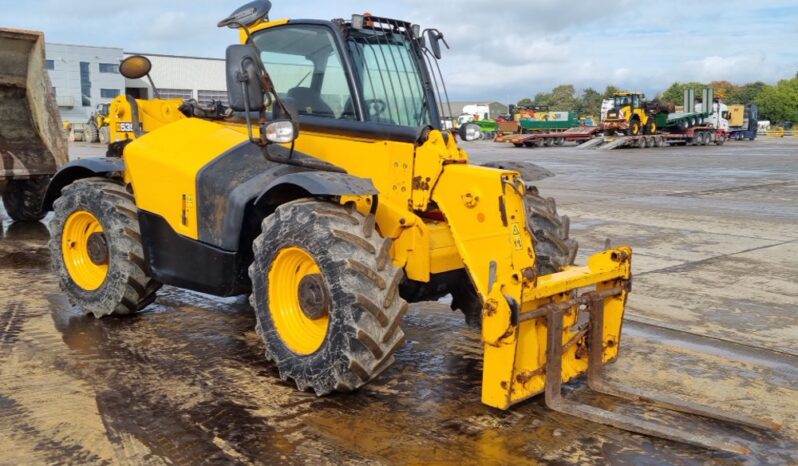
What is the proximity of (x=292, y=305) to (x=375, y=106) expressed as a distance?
1356mm

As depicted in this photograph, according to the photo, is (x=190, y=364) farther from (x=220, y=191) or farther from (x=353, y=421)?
(x=353, y=421)

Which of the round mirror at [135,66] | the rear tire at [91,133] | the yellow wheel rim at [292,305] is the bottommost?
the yellow wheel rim at [292,305]

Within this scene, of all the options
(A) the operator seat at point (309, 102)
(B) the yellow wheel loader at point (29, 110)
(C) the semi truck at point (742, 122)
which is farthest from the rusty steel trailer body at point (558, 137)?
(A) the operator seat at point (309, 102)

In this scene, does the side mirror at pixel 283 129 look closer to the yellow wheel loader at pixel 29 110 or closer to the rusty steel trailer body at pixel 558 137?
the yellow wheel loader at pixel 29 110

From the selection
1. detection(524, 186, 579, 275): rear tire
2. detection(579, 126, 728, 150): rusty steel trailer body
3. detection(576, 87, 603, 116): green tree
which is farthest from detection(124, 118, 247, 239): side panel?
detection(576, 87, 603, 116): green tree

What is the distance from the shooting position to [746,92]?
373 feet

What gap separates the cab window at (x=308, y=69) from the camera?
4836mm

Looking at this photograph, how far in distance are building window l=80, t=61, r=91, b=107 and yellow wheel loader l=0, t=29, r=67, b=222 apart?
6330cm

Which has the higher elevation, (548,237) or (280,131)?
(280,131)

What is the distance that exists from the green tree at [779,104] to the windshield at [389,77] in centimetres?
9921

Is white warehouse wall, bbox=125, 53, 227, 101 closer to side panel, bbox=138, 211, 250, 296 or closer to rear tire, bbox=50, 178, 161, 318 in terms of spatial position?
rear tire, bbox=50, 178, 161, 318

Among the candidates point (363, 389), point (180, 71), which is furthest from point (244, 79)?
point (180, 71)

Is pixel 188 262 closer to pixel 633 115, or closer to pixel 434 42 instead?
pixel 434 42

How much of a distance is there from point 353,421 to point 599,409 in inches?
51.8
